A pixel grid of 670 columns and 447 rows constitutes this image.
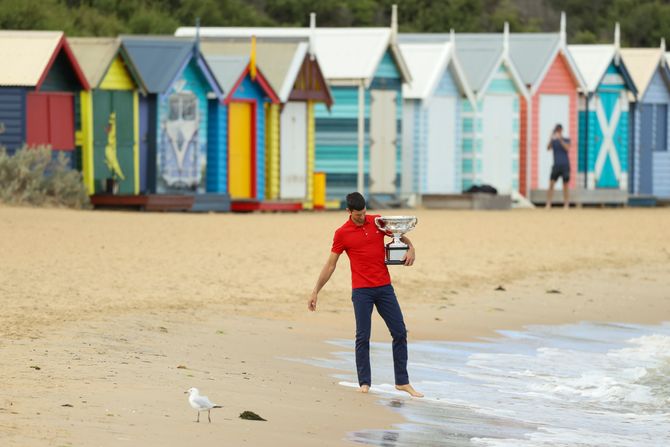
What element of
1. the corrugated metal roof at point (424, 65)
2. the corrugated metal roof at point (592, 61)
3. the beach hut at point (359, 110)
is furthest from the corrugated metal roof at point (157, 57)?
the corrugated metal roof at point (592, 61)

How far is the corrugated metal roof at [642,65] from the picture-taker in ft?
123

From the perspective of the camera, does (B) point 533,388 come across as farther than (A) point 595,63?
No

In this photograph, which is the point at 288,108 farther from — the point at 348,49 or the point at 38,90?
the point at 38,90

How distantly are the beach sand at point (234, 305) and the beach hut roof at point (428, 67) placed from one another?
443 cm

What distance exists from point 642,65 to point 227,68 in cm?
1337

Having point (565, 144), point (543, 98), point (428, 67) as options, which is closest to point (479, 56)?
point (543, 98)

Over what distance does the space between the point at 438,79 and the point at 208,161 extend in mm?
6354

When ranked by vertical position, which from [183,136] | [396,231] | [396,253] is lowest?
[396,253]

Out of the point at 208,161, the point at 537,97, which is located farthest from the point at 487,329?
the point at 537,97

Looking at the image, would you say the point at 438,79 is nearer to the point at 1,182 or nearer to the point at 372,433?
the point at 1,182

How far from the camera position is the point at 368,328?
36.1ft

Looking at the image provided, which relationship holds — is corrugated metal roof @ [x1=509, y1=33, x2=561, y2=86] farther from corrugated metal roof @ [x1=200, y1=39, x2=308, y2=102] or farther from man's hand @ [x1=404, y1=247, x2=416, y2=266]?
man's hand @ [x1=404, y1=247, x2=416, y2=266]

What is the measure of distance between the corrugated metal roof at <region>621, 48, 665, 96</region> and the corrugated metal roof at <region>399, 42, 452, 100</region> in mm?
6677

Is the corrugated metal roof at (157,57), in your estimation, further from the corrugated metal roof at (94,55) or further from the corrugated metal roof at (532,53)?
the corrugated metal roof at (532,53)
